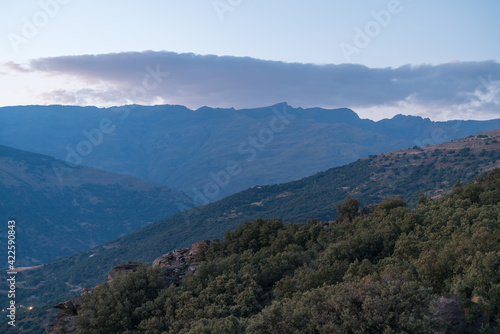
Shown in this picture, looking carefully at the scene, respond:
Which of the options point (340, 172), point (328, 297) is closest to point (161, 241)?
point (340, 172)

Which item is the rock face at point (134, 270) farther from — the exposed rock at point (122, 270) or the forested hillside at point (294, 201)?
the forested hillside at point (294, 201)

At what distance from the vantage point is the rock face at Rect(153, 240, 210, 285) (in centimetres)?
3098

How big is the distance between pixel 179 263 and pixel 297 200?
7828 cm

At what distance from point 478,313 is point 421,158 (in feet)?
308

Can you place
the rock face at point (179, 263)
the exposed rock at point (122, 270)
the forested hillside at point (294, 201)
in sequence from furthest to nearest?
the forested hillside at point (294, 201)
the exposed rock at point (122, 270)
the rock face at point (179, 263)

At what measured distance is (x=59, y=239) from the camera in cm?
19862

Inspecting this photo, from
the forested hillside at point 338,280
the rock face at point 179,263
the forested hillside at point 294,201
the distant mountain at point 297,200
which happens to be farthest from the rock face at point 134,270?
the distant mountain at point 297,200

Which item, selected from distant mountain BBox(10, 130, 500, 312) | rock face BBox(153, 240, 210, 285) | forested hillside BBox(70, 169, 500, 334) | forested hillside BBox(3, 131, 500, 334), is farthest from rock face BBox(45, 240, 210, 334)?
distant mountain BBox(10, 130, 500, 312)

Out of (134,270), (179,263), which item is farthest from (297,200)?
(134,270)

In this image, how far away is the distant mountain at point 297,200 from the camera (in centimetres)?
8900

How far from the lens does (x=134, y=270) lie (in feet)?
103

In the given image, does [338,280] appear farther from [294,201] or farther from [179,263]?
[294,201]

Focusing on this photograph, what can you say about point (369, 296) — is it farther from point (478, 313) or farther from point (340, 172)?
point (340, 172)

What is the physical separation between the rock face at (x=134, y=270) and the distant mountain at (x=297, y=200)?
52127 millimetres
